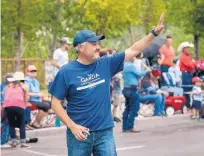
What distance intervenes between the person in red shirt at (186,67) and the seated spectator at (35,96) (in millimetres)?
5075

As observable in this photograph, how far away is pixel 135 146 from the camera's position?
13219 millimetres

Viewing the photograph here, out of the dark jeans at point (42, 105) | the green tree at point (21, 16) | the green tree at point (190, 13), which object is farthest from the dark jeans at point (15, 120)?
the green tree at point (190, 13)

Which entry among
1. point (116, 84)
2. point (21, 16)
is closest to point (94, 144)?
point (116, 84)

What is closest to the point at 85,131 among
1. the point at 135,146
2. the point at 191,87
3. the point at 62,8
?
the point at 135,146

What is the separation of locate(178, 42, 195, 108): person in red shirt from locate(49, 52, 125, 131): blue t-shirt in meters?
12.8

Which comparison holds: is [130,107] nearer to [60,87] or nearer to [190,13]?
[60,87]

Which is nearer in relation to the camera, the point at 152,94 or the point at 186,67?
the point at 152,94

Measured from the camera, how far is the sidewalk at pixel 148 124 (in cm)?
1576

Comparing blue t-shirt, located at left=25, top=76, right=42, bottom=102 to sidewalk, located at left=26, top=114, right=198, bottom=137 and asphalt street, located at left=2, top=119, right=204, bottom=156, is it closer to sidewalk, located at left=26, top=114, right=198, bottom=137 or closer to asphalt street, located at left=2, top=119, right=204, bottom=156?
sidewalk, located at left=26, top=114, right=198, bottom=137

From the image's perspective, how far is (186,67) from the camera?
19750 mm

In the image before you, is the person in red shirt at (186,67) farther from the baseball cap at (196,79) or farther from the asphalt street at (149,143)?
the asphalt street at (149,143)

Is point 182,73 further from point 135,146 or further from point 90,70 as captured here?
point 90,70

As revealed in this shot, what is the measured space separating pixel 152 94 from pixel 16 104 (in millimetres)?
5919

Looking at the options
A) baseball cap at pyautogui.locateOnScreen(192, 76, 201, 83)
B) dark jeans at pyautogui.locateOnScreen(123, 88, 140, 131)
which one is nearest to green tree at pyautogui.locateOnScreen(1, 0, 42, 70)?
baseball cap at pyautogui.locateOnScreen(192, 76, 201, 83)
